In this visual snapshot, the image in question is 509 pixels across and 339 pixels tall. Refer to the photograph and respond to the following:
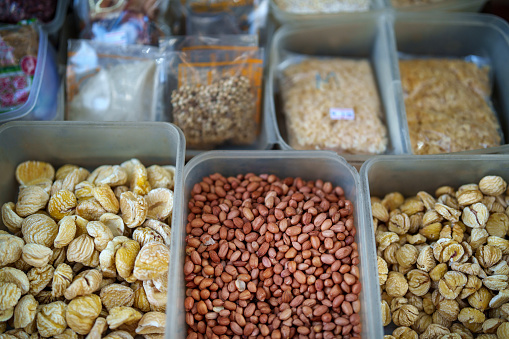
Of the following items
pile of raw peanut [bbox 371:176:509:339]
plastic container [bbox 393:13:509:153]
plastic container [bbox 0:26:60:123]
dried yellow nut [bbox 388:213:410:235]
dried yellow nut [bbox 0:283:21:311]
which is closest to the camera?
dried yellow nut [bbox 0:283:21:311]

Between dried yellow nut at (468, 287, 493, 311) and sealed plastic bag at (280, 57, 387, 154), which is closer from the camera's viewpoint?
dried yellow nut at (468, 287, 493, 311)

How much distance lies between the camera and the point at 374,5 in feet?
5.78

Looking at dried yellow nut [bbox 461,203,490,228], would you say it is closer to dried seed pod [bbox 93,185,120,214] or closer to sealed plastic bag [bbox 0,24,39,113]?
dried seed pod [bbox 93,185,120,214]

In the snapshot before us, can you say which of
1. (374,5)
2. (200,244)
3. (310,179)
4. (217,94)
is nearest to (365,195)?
(310,179)

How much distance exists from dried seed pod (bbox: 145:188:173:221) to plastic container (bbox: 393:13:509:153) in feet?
3.82

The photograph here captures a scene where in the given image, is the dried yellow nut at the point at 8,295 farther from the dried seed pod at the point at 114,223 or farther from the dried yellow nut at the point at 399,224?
the dried yellow nut at the point at 399,224

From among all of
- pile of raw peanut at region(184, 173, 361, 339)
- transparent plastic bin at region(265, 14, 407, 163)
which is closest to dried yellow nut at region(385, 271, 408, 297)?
pile of raw peanut at region(184, 173, 361, 339)

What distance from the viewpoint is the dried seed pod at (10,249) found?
3.41 ft

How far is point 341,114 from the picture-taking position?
1.47 metres

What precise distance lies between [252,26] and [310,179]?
2.32ft

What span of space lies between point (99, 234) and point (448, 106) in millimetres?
1269

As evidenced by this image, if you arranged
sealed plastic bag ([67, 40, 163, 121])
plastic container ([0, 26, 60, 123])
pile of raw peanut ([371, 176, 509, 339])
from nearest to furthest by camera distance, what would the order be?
1. pile of raw peanut ([371, 176, 509, 339])
2. plastic container ([0, 26, 60, 123])
3. sealed plastic bag ([67, 40, 163, 121])

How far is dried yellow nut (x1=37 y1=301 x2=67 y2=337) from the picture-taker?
0.99 m

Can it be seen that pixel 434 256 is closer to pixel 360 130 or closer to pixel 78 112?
pixel 360 130
